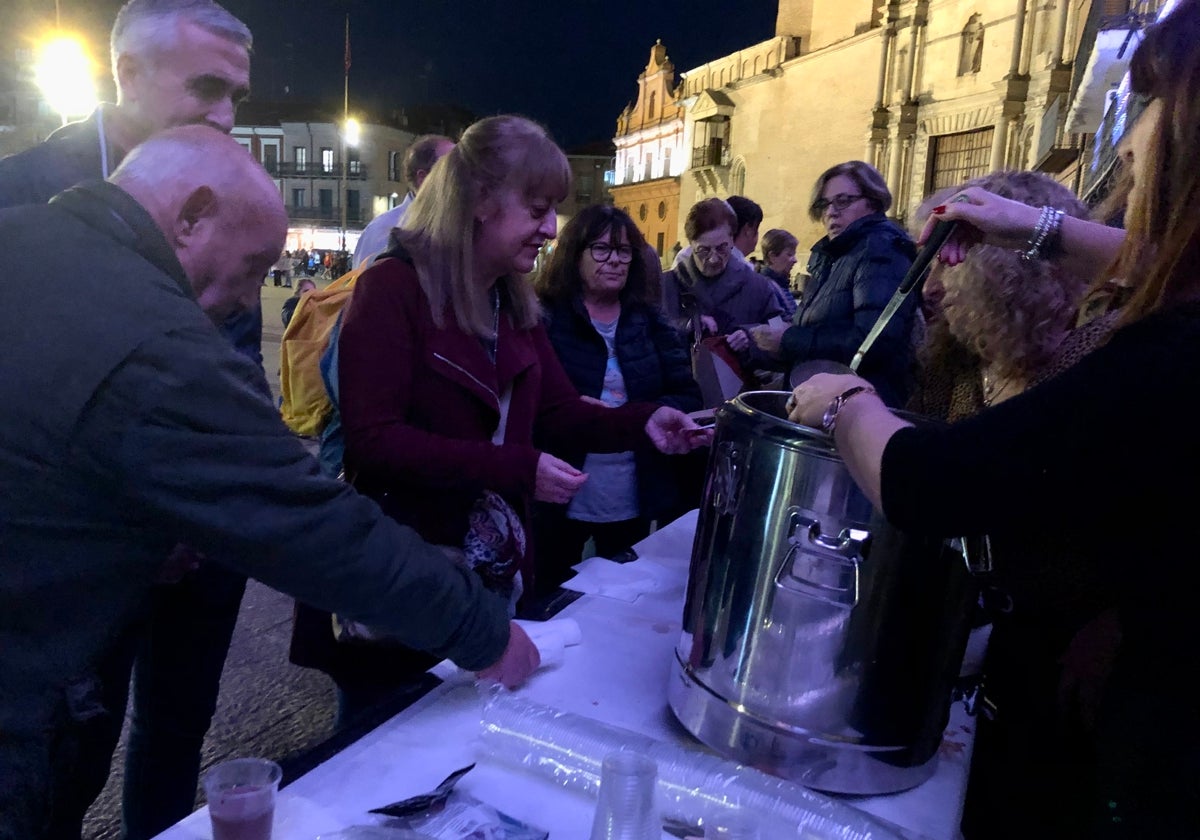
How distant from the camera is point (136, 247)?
0.87 meters

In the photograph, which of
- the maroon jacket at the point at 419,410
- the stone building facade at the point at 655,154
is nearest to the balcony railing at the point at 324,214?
the stone building facade at the point at 655,154

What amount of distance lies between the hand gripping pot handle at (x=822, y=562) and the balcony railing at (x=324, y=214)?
49064mm

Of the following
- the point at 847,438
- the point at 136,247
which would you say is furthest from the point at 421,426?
the point at 847,438

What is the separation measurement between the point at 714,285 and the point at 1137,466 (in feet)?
11.3

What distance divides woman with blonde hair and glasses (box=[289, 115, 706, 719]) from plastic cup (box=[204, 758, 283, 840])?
525 mm

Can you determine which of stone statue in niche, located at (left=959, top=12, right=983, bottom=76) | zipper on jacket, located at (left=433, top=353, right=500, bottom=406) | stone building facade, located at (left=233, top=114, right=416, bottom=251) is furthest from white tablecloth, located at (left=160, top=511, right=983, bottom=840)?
stone building facade, located at (left=233, top=114, right=416, bottom=251)

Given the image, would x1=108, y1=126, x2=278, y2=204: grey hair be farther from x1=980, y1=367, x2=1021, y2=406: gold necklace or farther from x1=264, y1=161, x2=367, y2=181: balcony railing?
x1=264, y1=161, x2=367, y2=181: balcony railing

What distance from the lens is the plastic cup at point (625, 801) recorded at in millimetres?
871

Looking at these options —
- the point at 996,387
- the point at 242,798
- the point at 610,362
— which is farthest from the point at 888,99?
the point at 242,798

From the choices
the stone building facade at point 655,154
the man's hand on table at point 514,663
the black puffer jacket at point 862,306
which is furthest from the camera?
the stone building facade at point 655,154

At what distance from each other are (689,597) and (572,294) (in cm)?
172

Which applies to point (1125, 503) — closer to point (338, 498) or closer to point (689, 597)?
point (689, 597)

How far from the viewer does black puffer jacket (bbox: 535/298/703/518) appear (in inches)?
106

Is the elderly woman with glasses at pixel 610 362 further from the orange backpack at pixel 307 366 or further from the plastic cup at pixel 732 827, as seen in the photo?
the plastic cup at pixel 732 827
